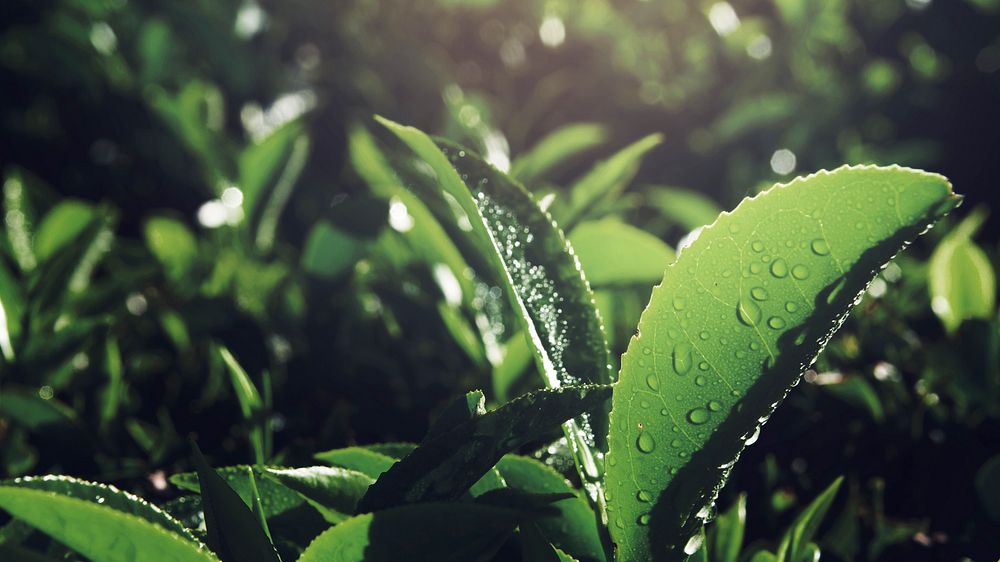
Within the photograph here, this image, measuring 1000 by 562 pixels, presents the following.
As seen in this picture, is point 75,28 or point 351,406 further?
point 75,28

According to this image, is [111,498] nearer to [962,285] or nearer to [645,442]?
[645,442]

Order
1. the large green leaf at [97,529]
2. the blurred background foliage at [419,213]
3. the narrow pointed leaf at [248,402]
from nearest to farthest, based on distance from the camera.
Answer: the large green leaf at [97,529], the narrow pointed leaf at [248,402], the blurred background foliage at [419,213]

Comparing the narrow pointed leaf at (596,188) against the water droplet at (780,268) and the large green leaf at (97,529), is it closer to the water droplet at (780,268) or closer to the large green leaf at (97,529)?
the water droplet at (780,268)

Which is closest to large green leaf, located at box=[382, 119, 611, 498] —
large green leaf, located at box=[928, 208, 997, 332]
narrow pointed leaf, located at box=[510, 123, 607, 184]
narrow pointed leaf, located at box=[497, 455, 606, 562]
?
narrow pointed leaf, located at box=[497, 455, 606, 562]

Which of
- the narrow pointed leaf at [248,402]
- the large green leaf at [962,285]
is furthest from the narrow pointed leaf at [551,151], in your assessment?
the narrow pointed leaf at [248,402]

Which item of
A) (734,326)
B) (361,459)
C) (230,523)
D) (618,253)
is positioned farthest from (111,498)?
(618,253)

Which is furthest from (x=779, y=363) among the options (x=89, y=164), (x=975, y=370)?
(x=89, y=164)

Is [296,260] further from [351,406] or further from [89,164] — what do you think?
[89,164]
